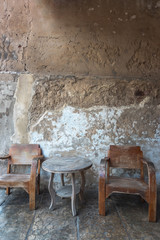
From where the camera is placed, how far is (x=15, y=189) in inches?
119

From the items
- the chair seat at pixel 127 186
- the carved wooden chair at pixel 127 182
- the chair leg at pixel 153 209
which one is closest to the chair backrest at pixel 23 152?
the carved wooden chair at pixel 127 182

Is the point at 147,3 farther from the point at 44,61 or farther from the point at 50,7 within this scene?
the point at 44,61

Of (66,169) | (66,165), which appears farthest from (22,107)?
(66,169)

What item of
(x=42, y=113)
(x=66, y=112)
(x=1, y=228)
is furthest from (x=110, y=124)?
(x=1, y=228)

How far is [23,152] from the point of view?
9.71 ft

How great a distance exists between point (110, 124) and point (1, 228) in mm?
2130

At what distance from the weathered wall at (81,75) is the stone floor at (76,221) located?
81 cm

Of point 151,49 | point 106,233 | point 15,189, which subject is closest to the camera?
point 106,233

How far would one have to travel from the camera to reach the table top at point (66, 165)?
7.28 feet

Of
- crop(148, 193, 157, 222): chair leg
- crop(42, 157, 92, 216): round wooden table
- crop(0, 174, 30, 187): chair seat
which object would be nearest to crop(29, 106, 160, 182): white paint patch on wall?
crop(42, 157, 92, 216): round wooden table

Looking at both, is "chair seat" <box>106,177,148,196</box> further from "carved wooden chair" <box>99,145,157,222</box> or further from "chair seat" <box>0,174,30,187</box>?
"chair seat" <box>0,174,30,187</box>

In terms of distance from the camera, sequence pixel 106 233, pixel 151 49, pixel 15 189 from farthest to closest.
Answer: pixel 151 49 → pixel 15 189 → pixel 106 233

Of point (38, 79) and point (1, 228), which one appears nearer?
point (1, 228)

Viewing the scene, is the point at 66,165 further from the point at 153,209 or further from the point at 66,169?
the point at 153,209
